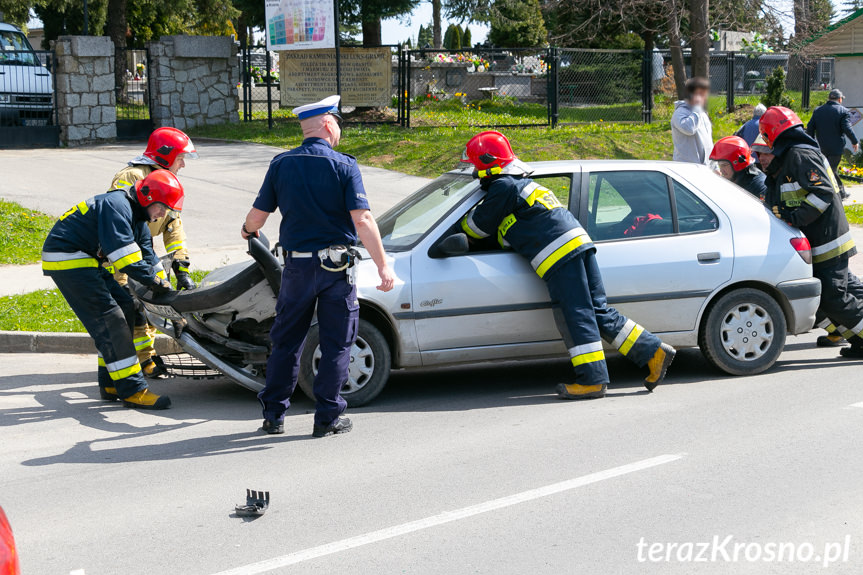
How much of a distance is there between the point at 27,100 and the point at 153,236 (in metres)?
14.0

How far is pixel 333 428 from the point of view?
235 inches

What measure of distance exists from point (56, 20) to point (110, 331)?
128ft

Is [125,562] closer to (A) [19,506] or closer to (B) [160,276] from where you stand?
(A) [19,506]

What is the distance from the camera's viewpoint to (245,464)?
5473mm

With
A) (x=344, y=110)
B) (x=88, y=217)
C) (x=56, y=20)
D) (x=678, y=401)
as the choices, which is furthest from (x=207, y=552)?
(x=56, y=20)

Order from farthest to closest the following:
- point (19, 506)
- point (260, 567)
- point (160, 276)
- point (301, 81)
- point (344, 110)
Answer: point (344, 110)
point (301, 81)
point (160, 276)
point (19, 506)
point (260, 567)

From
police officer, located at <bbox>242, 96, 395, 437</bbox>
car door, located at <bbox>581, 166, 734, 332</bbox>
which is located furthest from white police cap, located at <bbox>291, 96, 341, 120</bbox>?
car door, located at <bbox>581, 166, 734, 332</bbox>

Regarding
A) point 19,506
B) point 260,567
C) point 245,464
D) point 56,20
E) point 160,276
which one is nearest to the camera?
point 260,567

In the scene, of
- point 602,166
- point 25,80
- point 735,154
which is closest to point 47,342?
point 602,166

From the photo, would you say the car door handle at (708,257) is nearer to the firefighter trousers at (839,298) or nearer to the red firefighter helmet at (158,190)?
→ the firefighter trousers at (839,298)

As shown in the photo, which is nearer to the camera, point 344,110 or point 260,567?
point 260,567

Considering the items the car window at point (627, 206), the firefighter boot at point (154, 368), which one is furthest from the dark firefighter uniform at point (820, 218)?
the firefighter boot at point (154, 368)

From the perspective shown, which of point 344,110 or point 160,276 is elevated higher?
point 344,110

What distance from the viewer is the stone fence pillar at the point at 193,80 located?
2081 centimetres
